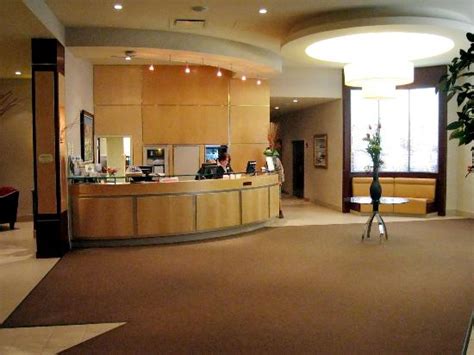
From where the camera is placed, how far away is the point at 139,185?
8.24 m

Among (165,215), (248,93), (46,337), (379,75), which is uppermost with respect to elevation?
(248,93)

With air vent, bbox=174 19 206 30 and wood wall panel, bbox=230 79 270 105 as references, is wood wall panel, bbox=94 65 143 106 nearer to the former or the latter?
wood wall panel, bbox=230 79 270 105

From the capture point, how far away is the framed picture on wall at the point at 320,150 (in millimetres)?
13521

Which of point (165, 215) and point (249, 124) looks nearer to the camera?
point (165, 215)

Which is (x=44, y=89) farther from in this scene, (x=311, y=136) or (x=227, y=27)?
(x=311, y=136)

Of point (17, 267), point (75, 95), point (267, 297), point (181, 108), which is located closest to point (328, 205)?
point (181, 108)

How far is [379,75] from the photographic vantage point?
8.70 meters

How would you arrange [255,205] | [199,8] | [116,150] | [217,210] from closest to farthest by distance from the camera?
1. [199,8]
2. [217,210]
3. [255,205]
4. [116,150]

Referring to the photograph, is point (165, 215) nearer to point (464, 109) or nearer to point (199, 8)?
point (199, 8)

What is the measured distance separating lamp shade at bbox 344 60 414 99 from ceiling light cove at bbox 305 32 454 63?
0.27 m

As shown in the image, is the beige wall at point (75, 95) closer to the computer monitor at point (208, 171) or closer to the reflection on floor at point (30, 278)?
the reflection on floor at point (30, 278)

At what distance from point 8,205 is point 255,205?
16.5 feet

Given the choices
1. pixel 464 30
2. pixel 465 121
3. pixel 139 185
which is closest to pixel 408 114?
pixel 464 30

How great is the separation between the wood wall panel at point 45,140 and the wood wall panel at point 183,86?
4277 mm
